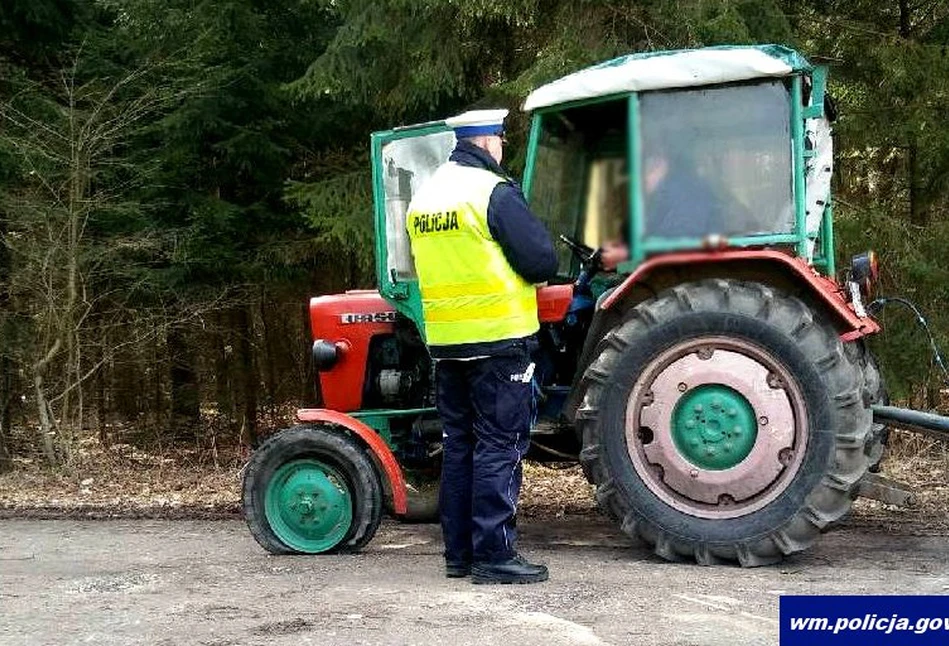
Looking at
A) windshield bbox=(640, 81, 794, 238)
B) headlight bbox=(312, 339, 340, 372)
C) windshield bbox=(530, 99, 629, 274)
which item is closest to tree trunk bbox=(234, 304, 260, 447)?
headlight bbox=(312, 339, 340, 372)

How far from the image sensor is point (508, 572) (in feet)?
16.5

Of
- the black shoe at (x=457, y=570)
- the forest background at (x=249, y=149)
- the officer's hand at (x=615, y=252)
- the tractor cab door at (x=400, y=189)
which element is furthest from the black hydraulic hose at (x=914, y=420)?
the officer's hand at (x=615, y=252)

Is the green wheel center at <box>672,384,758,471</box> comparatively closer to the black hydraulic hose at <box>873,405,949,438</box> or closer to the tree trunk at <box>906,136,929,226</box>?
the black hydraulic hose at <box>873,405,949,438</box>

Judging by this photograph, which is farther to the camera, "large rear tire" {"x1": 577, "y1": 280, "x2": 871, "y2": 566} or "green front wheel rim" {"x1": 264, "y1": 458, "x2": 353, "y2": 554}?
"green front wheel rim" {"x1": 264, "y1": 458, "x2": 353, "y2": 554}

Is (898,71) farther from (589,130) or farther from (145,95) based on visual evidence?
(145,95)

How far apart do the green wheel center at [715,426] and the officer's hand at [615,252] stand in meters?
4.16

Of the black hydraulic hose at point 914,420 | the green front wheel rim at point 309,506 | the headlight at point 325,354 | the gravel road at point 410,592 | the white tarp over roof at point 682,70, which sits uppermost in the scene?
the white tarp over roof at point 682,70

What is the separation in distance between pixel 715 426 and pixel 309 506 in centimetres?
210

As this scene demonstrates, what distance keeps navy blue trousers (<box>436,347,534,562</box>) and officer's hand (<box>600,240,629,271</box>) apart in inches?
148

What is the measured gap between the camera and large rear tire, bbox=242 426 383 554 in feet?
19.1

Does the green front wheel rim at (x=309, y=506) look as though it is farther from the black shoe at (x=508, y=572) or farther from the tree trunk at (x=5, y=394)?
the tree trunk at (x=5, y=394)

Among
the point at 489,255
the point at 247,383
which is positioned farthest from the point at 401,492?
the point at 247,383

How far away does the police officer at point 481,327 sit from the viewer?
479 cm

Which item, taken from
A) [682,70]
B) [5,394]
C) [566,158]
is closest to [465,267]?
[566,158]
